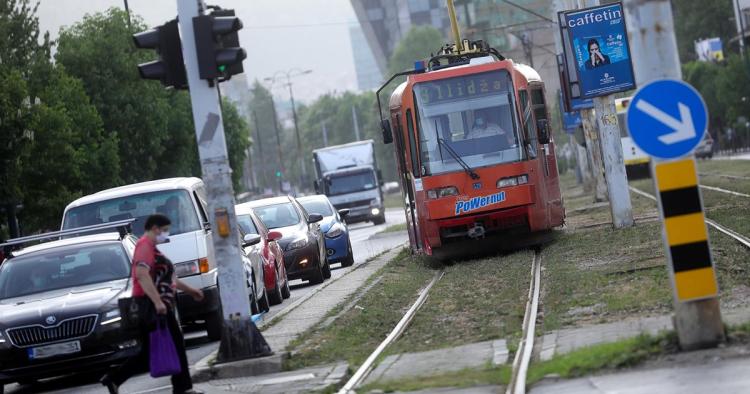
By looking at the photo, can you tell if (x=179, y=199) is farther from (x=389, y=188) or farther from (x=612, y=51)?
(x=389, y=188)

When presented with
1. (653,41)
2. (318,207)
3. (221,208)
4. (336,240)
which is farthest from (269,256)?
(318,207)

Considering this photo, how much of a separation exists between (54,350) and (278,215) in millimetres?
13207

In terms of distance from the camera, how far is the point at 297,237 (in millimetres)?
25750

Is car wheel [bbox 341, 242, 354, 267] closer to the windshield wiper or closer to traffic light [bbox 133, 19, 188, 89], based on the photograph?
the windshield wiper

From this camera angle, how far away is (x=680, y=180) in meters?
10.4

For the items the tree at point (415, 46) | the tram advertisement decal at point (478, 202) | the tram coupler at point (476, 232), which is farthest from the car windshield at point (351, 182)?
the tree at point (415, 46)

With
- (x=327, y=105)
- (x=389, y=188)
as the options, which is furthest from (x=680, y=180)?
(x=327, y=105)

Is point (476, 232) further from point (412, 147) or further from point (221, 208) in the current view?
point (221, 208)

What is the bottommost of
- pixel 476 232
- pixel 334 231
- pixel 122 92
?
pixel 476 232

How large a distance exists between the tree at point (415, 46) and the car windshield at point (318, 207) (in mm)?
109082

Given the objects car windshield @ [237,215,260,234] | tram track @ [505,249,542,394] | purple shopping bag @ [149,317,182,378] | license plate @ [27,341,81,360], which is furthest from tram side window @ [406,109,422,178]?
purple shopping bag @ [149,317,182,378]

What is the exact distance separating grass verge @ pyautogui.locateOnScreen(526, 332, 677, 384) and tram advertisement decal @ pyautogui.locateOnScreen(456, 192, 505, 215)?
41.8ft

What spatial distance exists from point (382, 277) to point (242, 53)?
10463mm

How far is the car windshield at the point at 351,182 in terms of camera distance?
2454 inches
